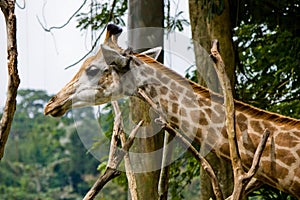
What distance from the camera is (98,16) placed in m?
6.16

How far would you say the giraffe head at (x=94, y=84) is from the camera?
3.54m

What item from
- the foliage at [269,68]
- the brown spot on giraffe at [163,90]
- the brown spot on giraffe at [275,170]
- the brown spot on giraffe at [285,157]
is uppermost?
the brown spot on giraffe at [163,90]

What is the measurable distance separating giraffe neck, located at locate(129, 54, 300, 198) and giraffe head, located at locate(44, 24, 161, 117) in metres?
0.11

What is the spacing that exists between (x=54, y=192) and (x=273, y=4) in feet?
73.2

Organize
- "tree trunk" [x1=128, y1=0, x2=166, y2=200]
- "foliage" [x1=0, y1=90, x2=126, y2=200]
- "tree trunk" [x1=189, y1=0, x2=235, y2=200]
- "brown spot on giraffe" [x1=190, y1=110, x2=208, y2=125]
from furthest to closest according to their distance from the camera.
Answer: "foliage" [x1=0, y1=90, x2=126, y2=200]
"tree trunk" [x1=189, y1=0, x2=235, y2=200]
"tree trunk" [x1=128, y1=0, x2=166, y2=200]
"brown spot on giraffe" [x1=190, y1=110, x2=208, y2=125]

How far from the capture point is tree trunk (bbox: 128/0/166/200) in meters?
3.97

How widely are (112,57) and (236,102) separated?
1.88ft

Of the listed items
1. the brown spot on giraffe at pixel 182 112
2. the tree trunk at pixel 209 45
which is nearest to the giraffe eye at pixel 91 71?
the brown spot on giraffe at pixel 182 112

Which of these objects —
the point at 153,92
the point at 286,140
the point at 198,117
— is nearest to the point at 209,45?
the point at 153,92

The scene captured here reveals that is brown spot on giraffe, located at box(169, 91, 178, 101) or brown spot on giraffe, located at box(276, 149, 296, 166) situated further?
brown spot on giraffe, located at box(169, 91, 178, 101)

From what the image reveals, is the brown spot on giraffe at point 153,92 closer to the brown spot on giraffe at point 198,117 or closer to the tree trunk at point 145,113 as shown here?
the brown spot on giraffe at point 198,117

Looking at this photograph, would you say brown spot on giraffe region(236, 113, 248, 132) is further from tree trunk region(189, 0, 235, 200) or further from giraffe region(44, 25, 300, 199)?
tree trunk region(189, 0, 235, 200)

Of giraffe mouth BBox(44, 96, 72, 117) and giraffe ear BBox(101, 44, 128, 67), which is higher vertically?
giraffe ear BBox(101, 44, 128, 67)

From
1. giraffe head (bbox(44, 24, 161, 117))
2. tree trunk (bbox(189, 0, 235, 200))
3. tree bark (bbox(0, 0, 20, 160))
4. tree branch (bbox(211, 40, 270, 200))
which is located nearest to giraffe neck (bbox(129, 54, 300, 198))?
giraffe head (bbox(44, 24, 161, 117))
